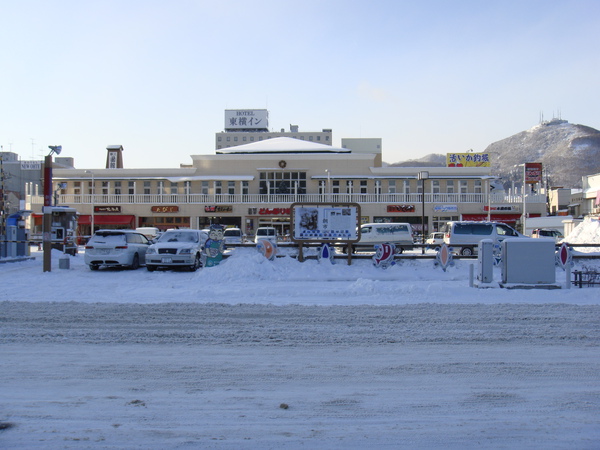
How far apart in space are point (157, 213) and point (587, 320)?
162 ft

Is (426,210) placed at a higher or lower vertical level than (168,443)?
higher

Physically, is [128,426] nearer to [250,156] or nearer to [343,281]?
[343,281]

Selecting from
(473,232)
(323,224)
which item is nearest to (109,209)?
(473,232)

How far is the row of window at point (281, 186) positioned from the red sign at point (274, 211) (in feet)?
6.40

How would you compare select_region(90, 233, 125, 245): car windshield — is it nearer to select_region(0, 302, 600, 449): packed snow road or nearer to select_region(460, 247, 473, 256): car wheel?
select_region(0, 302, 600, 449): packed snow road

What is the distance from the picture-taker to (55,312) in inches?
409

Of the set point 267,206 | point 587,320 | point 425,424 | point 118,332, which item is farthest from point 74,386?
point 267,206

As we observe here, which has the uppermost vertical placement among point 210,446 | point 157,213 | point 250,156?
point 250,156

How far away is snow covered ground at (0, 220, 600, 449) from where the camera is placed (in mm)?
4691

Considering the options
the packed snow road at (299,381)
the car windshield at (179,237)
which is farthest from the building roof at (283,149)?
the packed snow road at (299,381)

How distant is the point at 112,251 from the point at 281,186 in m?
37.8

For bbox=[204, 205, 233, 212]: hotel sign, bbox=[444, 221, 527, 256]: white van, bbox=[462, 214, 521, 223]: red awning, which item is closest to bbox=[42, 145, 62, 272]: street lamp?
bbox=[444, 221, 527, 256]: white van

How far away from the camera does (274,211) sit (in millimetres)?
54000

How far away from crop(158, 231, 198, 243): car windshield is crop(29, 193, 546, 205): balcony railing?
34072 mm
